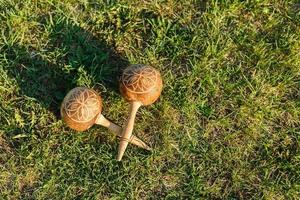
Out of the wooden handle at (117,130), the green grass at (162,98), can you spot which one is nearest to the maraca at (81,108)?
the wooden handle at (117,130)

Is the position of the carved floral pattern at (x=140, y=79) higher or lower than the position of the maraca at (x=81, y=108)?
higher

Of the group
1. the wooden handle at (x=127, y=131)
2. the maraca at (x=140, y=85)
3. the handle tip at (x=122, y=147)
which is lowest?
the handle tip at (x=122, y=147)

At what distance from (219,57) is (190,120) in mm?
601

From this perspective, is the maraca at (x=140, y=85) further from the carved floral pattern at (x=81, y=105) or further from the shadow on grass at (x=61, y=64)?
the shadow on grass at (x=61, y=64)

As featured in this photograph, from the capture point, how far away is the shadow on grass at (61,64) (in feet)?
14.9

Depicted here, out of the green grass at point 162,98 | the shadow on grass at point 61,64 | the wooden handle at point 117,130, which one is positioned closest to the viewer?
the wooden handle at point 117,130

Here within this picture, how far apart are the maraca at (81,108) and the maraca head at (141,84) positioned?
25 centimetres

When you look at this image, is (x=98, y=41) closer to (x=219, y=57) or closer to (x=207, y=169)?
(x=219, y=57)

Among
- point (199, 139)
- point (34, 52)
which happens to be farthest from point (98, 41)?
point (199, 139)

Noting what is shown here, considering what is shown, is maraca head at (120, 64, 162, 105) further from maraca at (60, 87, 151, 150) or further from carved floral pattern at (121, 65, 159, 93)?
maraca at (60, 87, 151, 150)

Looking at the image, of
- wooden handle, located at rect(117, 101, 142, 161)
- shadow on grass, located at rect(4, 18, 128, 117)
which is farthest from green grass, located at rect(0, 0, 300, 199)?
wooden handle, located at rect(117, 101, 142, 161)

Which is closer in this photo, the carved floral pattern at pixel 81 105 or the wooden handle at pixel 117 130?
the carved floral pattern at pixel 81 105

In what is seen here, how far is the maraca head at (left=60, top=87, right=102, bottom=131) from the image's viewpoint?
4.02 metres

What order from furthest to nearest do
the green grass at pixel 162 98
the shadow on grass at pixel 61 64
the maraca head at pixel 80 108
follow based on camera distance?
the shadow on grass at pixel 61 64 → the green grass at pixel 162 98 → the maraca head at pixel 80 108
